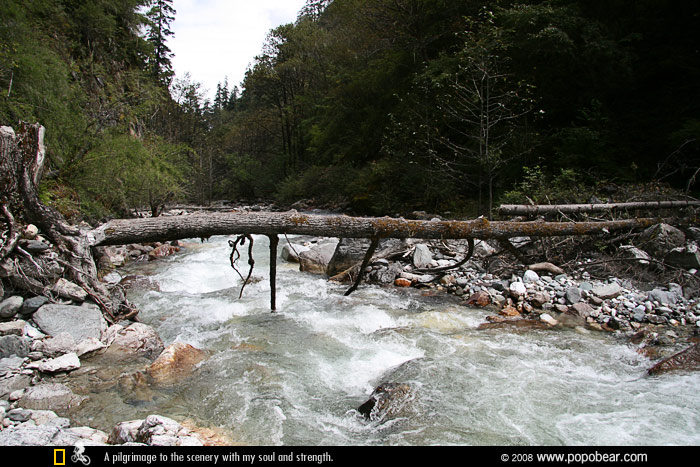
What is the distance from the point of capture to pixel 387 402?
333 cm

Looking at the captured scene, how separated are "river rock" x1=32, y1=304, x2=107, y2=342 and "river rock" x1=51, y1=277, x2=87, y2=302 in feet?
0.60

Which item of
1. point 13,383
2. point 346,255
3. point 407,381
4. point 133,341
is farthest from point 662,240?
A: point 13,383

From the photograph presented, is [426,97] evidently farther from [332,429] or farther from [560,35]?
[332,429]

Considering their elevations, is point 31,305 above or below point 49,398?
above

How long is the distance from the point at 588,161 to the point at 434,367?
9.13m

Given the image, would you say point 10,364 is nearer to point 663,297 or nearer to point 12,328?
point 12,328

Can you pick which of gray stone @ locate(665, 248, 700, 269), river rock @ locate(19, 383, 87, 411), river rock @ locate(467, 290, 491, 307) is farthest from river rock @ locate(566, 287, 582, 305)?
river rock @ locate(19, 383, 87, 411)

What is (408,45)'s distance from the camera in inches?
651

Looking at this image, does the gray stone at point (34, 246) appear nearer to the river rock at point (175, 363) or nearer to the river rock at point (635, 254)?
the river rock at point (175, 363)

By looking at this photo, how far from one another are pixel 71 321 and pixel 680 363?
22.2 ft

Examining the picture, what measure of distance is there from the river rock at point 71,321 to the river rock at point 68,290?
184 mm

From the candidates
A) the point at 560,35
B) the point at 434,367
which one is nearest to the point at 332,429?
the point at 434,367

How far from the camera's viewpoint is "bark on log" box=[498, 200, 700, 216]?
6.91 m

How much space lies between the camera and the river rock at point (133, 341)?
14.2 ft
